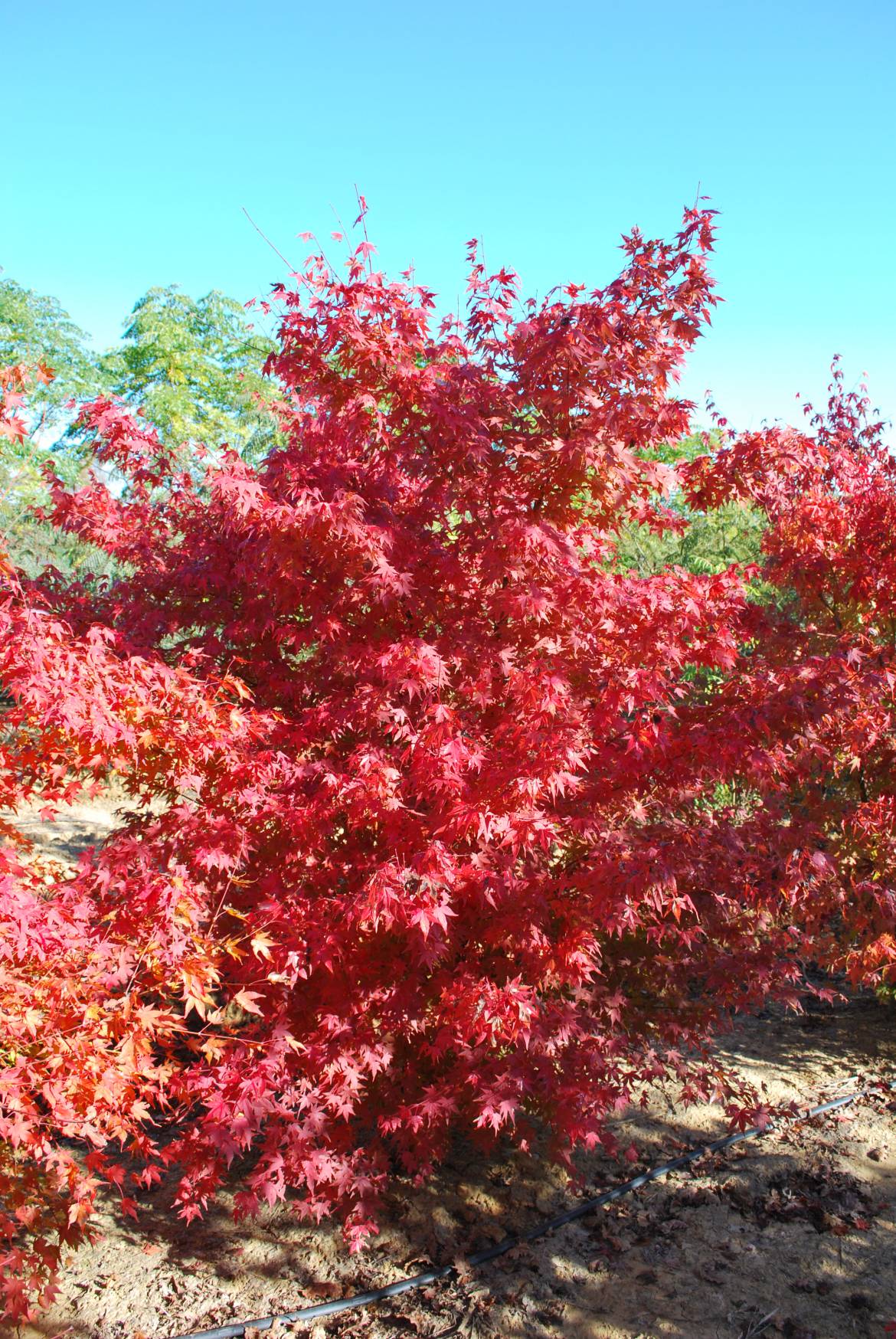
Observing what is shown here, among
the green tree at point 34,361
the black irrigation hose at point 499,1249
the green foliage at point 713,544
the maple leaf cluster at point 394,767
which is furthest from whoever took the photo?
the green tree at point 34,361

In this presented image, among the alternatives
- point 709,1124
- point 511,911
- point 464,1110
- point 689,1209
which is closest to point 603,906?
point 511,911

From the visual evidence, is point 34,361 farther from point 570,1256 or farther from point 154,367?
point 570,1256

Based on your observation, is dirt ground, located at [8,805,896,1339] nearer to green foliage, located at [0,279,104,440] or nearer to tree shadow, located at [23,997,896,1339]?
tree shadow, located at [23,997,896,1339]

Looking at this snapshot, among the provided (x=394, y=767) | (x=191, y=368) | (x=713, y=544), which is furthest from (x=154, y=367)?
(x=394, y=767)

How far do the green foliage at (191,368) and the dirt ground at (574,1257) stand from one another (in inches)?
729

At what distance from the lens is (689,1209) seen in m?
4.29

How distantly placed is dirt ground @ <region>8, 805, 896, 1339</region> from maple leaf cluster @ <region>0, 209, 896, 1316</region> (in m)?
0.33

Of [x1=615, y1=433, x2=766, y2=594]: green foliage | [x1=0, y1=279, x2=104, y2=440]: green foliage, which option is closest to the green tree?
[x1=0, y1=279, x2=104, y2=440]: green foliage

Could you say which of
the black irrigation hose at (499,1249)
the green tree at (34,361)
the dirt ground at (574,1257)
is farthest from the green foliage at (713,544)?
the green tree at (34,361)

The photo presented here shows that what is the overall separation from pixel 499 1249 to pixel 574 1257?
34cm

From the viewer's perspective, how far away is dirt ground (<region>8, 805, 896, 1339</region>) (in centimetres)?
352

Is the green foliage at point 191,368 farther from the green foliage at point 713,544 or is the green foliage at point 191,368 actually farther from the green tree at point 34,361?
the green foliage at point 713,544

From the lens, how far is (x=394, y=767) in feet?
11.0

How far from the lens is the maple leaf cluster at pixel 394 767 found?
10.1 ft
